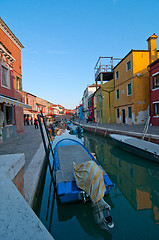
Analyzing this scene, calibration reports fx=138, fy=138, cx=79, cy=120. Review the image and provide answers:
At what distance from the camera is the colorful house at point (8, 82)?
9.46 m

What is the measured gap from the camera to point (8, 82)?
10.6 meters

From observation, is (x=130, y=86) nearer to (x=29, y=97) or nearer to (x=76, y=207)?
(x=76, y=207)

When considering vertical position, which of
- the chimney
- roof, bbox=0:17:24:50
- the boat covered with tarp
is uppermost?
the chimney

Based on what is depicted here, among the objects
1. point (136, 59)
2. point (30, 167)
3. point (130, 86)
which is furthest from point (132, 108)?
point (30, 167)

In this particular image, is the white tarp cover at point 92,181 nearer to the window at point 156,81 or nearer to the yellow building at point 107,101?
the window at point 156,81

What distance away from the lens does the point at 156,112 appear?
13.8 metres

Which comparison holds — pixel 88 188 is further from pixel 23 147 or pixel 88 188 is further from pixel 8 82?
pixel 8 82

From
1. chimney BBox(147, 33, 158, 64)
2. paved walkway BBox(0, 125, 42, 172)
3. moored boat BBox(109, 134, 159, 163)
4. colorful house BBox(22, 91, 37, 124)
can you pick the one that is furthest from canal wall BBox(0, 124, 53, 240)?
colorful house BBox(22, 91, 37, 124)

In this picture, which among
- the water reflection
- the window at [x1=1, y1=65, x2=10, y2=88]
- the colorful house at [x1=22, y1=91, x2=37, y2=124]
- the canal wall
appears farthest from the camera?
the colorful house at [x1=22, y1=91, x2=37, y2=124]

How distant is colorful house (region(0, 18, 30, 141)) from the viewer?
9.46m

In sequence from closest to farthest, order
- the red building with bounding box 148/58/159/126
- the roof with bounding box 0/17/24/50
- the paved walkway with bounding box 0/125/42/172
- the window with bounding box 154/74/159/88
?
the paved walkway with bounding box 0/125/42/172 < the roof with bounding box 0/17/24/50 < the red building with bounding box 148/58/159/126 < the window with bounding box 154/74/159/88

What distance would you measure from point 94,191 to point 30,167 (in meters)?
2.62

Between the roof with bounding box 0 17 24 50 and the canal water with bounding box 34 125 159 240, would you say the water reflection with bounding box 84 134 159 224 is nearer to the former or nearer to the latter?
the canal water with bounding box 34 125 159 240

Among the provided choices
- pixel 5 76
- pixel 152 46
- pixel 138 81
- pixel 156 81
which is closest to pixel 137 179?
pixel 5 76
